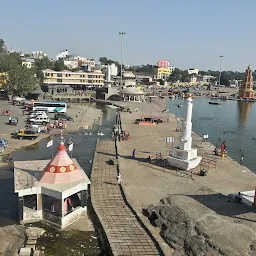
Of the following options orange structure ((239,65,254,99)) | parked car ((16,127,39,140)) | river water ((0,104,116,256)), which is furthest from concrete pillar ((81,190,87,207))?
orange structure ((239,65,254,99))

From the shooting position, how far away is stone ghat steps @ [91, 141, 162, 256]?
14.2m

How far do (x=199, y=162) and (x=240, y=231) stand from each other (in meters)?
11.8

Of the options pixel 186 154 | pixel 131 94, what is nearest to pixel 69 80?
pixel 131 94

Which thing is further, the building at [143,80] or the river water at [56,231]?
the building at [143,80]

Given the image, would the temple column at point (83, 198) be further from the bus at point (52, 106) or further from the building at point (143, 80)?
the building at point (143, 80)

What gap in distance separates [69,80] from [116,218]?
9305cm

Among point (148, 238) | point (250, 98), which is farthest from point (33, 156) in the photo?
point (250, 98)

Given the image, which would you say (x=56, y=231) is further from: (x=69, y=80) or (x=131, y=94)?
(x=69, y=80)

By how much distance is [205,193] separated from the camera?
68.5 ft

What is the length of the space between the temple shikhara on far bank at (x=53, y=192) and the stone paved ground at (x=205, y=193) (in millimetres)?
3686

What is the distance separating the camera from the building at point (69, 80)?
324 ft

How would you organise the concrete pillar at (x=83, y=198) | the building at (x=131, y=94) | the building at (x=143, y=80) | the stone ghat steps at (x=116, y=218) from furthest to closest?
1. the building at (x=143, y=80)
2. the building at (x=131, y=94)
3. the concrete pillar at (x=83, y=198)
4. the stone ghat steps at (x=116, y=218)

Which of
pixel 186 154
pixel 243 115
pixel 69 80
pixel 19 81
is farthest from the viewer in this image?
pixel 69 80

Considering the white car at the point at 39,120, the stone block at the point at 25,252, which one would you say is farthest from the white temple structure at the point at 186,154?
the white car at the point at 39,120
